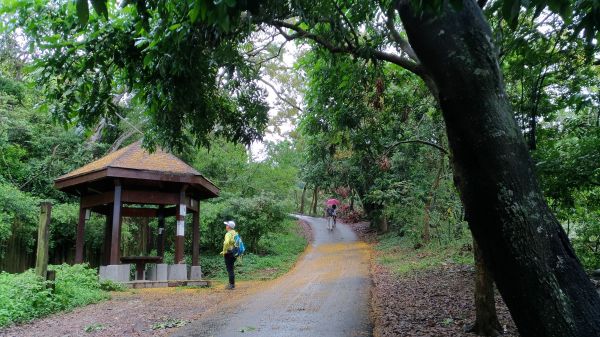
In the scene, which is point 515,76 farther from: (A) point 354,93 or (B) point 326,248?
(B) point 326,248

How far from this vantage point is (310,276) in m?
13.5

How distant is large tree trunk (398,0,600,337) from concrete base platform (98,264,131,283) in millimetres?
11485

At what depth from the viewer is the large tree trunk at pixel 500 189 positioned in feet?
8.66

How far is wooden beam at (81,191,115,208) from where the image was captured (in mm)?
13472

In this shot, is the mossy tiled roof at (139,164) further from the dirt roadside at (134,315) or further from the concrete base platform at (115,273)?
the dirt roadside at (134,315)

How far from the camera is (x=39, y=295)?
8500 mm

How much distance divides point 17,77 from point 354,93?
1803 cm

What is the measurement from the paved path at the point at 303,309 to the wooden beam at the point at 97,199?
4.88 meters

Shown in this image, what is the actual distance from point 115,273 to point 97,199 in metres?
2.50

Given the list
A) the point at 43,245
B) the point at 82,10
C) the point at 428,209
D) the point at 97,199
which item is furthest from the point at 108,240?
the point at 82,10

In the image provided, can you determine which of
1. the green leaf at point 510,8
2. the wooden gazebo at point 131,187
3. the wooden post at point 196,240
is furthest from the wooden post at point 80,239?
the green leaf at point 510,8

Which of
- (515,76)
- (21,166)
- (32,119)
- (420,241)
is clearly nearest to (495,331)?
(515,76)

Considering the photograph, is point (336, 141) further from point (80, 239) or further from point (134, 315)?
point (80, 239)

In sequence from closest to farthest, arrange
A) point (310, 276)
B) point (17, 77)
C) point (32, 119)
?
point (310, 276), point (32, 119), point (17, 77)
